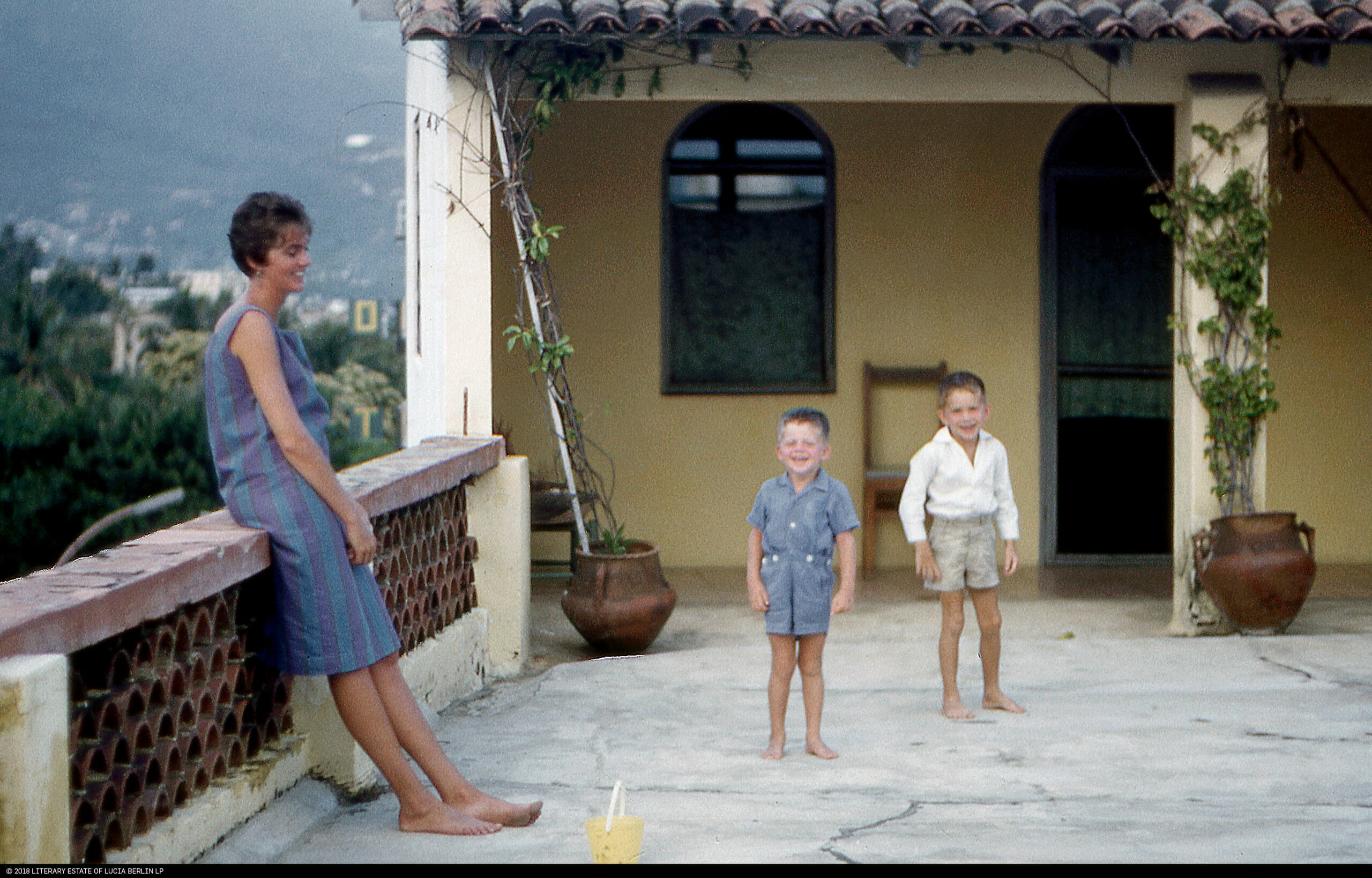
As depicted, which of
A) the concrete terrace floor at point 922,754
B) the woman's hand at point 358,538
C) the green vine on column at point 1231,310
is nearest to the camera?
the woman's hand at point 358,538

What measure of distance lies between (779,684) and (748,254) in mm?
4695

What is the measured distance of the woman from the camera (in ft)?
11.6

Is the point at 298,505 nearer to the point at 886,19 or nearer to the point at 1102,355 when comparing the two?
the point at 886,19

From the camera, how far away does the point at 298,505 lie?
3631mm

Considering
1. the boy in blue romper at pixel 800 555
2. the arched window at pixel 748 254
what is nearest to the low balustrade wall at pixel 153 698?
the boy in blue romper at pixel 800 555

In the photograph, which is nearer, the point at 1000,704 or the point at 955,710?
the point at 955,710

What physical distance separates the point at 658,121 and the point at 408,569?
14.4 ft

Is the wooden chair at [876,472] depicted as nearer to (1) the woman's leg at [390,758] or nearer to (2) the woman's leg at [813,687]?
(2) the woman's leg at [813,687]

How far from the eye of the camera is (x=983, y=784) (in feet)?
14.7

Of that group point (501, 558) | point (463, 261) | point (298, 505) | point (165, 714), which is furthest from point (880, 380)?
point (165, 714)

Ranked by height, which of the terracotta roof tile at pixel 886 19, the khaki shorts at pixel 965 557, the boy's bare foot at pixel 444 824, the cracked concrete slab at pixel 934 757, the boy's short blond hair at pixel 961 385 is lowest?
the cracked concrete slab at pixel 934 757

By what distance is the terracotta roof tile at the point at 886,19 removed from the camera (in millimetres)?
6227

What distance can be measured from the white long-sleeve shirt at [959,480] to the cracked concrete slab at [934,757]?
2.49 feet

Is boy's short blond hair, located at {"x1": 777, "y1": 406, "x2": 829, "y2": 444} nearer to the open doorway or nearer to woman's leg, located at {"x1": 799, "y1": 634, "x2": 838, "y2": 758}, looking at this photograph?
woman's leg, located at {"x1": 799, "y1": 634, "x2": 838, "y2": 758}
